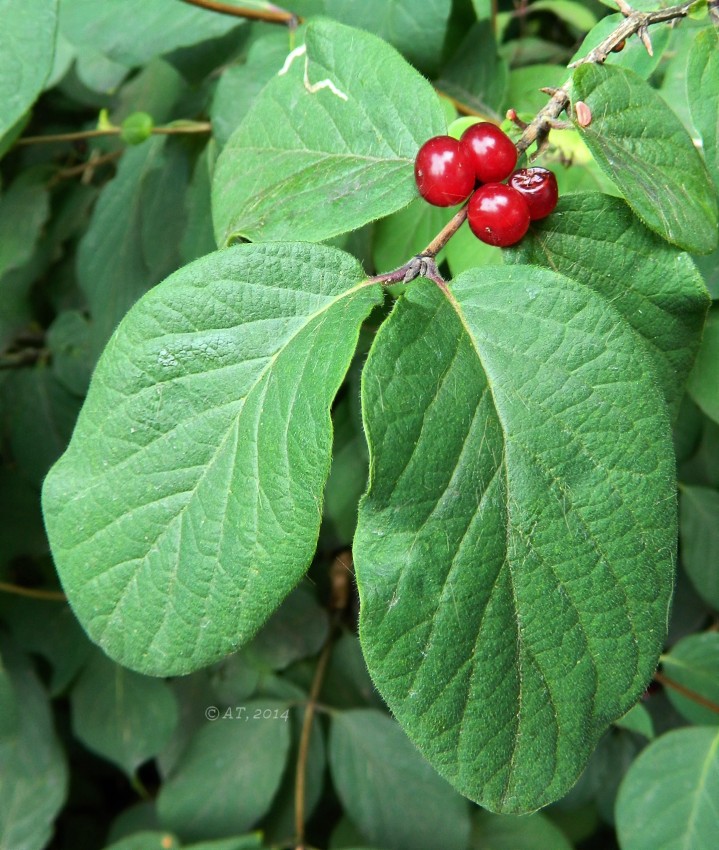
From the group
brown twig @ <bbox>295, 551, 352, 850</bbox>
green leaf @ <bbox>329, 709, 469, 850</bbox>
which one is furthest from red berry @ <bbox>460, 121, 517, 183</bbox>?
green leaf @ <bbox>329, 709, 469, 850</bbox>

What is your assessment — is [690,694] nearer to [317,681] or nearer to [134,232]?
[317,681]

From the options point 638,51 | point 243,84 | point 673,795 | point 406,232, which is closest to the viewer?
point 638,51

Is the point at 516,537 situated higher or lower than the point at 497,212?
lower

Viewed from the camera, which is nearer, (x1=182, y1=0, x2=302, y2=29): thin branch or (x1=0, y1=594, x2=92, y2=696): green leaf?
(x1=182, y1=0, x2=302, y2=29): thin branch

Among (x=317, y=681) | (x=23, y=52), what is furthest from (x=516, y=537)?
(x=317, y=681)

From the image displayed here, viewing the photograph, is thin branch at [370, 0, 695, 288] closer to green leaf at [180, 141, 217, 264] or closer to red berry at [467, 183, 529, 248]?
red berry at [467, 183, 529, 248]

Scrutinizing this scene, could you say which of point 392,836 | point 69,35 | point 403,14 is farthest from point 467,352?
point 392,836

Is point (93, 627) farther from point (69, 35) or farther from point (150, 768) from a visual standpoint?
point (150, 768)
